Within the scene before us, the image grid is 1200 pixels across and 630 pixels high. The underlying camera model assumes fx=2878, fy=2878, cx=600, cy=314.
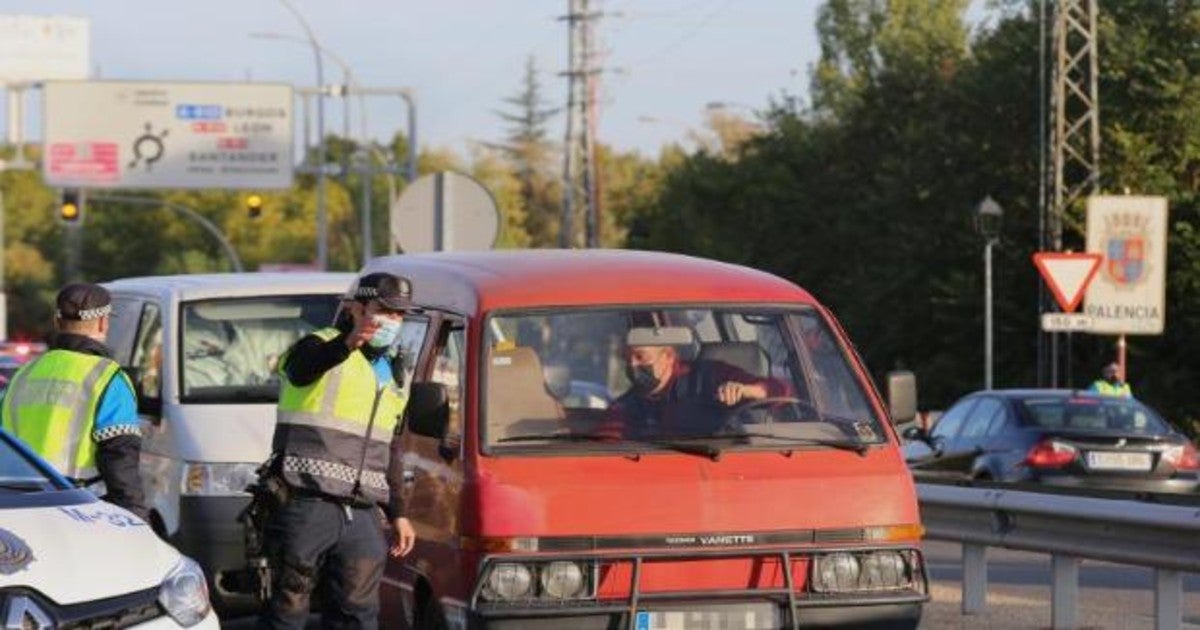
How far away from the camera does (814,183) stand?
244ft

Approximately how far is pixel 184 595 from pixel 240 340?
612cm

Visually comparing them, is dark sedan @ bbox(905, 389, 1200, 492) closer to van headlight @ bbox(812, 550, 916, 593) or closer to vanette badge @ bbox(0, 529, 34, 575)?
van headlight @ bbox(812, 550, 916, 593)

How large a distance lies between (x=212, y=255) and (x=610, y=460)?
122 metres

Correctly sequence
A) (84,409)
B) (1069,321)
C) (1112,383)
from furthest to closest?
(1069,321) → (1112,383) → (84,409)

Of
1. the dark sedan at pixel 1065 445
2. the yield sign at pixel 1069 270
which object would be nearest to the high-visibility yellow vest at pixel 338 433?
the dark sedan at pixel 1065 445

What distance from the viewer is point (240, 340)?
1497 centimetres

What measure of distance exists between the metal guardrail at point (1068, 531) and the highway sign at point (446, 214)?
7.65 meters

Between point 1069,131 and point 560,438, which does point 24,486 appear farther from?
point 1069,131

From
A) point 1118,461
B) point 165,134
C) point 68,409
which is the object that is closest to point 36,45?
point 165,134

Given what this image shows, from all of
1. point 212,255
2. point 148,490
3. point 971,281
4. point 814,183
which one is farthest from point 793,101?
point 148,490

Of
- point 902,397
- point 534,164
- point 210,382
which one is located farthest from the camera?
point 534,164

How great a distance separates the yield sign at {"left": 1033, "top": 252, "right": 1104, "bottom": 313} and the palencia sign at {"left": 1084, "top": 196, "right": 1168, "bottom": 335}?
229 centimetres

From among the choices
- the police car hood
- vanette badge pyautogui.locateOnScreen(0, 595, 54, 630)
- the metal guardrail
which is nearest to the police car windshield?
the police car hood

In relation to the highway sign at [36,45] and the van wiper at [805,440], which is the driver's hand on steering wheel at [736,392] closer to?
the van wiper at [805,440]
